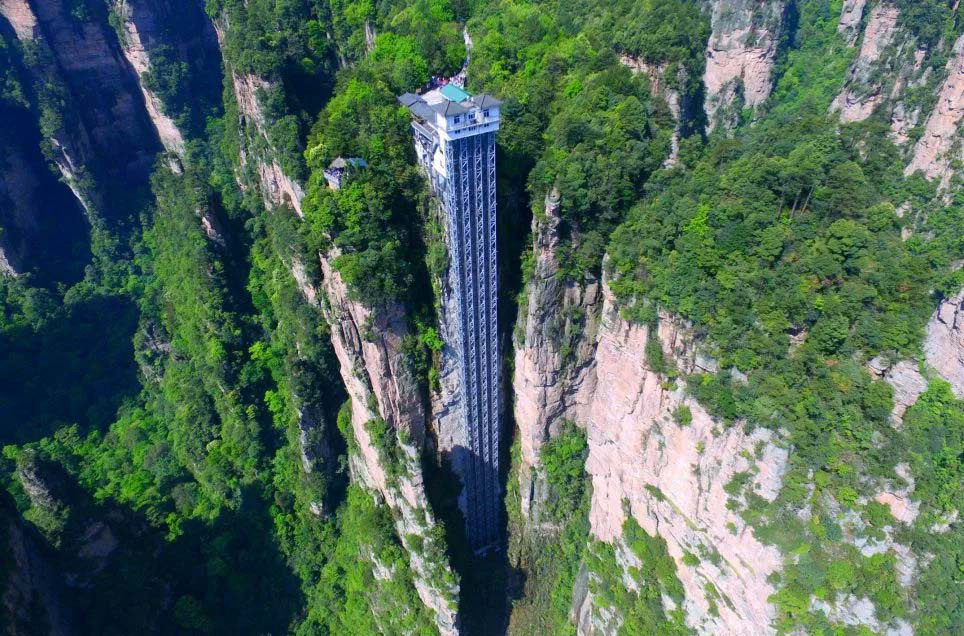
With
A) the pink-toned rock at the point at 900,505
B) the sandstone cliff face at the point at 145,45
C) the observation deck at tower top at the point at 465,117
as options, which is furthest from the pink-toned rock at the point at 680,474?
the sandstone cliff face at the point at 145,45

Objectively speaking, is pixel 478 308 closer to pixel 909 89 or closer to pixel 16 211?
pixel 909 89

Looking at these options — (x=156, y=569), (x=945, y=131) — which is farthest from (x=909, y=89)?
(x=156, y=569)

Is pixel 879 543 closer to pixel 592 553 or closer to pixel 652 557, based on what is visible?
pixel 652 557

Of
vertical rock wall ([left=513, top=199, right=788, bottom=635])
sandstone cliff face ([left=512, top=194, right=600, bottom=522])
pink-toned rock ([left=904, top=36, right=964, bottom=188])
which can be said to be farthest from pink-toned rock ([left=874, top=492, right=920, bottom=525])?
pink-toned rock ([left=904, top=36, right=964, bottom=188])

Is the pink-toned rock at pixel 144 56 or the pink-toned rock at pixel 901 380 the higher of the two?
the pink-toned rock at pixel 144 56

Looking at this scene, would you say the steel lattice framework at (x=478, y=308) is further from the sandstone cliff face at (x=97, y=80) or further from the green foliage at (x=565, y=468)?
the sandstone cliff face at (x=97, y=80)

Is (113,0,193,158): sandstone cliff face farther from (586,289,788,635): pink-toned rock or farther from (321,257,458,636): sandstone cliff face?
(586,289,788,635): pink-toned rock
